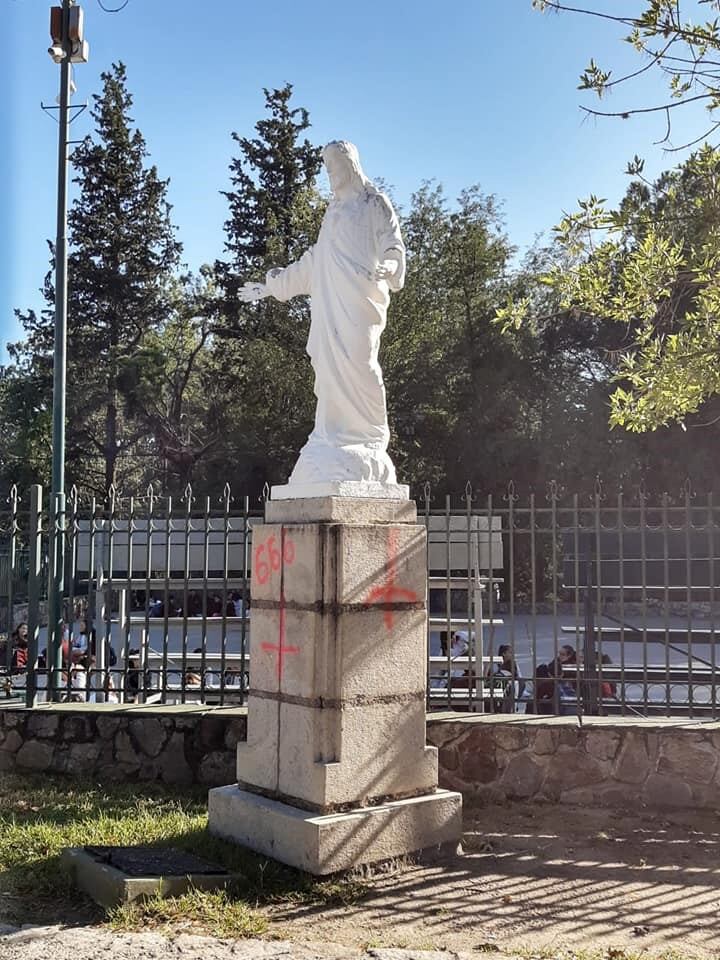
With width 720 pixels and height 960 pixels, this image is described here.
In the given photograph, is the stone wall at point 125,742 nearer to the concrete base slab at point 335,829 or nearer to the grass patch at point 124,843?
the grass patch at point 124,843

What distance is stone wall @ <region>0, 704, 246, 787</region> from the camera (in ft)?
23.0

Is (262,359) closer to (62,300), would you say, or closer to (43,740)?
(62,300)

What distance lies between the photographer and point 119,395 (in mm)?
29234

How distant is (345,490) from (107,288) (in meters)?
26.6

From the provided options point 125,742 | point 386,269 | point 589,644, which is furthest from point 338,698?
point 589,644

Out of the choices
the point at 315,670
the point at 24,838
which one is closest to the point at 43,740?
the point at 24,838

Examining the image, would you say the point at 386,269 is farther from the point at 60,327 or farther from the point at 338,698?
the point at 60,327

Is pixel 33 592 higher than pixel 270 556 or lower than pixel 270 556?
lower

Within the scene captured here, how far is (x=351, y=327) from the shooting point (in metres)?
5.55

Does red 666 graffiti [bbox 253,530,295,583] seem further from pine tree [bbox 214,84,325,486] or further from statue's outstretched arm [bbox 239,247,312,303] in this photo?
pine tree [bbox 214,84,325,486]

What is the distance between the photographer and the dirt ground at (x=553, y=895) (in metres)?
4.24

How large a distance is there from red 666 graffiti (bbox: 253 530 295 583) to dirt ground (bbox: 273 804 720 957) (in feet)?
6.12

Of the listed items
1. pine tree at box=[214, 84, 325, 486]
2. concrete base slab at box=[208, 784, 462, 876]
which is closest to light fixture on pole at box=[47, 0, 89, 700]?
concrete base slab at box=[208, 784, 462, 876]

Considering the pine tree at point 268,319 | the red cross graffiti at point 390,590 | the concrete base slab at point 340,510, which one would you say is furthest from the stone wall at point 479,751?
the pine tree at point 268,319
